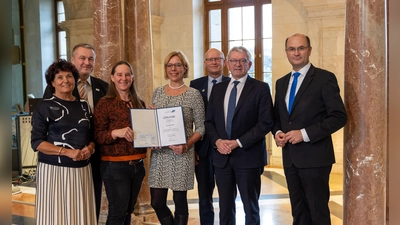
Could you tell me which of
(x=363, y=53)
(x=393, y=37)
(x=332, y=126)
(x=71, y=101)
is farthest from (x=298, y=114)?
(x=393, y=37)

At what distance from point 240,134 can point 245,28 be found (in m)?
6.47

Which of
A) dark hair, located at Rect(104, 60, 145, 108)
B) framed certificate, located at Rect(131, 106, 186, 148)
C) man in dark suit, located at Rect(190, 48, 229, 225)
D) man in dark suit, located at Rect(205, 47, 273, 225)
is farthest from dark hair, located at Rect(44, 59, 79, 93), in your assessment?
man in dark suit, located at Rect(190, 48, 229, 225)

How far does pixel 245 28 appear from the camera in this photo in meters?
9.42

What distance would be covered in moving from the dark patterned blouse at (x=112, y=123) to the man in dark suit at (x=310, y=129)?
1203mm

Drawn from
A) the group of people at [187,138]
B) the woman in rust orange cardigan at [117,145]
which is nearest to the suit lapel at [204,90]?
the group of people at [187,138]

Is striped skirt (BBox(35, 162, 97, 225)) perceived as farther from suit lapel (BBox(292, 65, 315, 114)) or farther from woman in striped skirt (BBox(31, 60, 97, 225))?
suit lapel (BBox(292, 65, 315, 114))

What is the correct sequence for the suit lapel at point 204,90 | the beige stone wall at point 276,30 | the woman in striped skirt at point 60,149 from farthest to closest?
the beige stone wall at point 276,30 < the suit lapel at point 204,90 < the woman in striped skirt at point 60,149

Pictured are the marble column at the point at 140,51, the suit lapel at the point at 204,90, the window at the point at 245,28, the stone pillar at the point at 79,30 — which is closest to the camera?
the suit lapel at the point at 204,90

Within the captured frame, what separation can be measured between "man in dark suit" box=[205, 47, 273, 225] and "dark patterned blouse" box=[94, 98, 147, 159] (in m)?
0.74

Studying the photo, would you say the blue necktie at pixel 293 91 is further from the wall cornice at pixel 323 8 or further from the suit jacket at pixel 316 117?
the wall cornice at pixel 323 8

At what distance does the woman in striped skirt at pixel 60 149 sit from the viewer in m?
2.77

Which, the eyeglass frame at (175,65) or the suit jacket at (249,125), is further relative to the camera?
the eyeglass frame at (175,65)

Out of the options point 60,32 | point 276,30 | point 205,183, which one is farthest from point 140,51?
point 60,32

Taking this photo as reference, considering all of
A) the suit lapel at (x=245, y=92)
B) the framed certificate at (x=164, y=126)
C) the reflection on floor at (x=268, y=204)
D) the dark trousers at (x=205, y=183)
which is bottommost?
the reflection on floor at (x=268, y=204)
